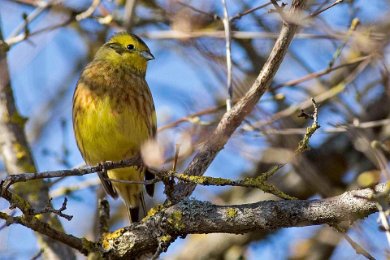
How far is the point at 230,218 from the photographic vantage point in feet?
11.4

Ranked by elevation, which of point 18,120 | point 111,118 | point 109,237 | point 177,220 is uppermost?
point 18,120

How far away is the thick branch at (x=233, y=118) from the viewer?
3.54 meters

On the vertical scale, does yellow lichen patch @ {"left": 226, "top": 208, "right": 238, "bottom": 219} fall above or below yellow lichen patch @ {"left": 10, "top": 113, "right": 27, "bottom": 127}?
below

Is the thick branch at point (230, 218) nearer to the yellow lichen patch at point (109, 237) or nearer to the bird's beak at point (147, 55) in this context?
the yellow lichen patch at point (109, 237)

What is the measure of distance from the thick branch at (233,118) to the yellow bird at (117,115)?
1.09 metres

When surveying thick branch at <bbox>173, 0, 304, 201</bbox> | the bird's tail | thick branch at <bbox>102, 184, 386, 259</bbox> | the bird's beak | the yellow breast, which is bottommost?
thick branch at <bbox>102, 184, 386, 259</bbox>

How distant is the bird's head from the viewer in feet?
18.2

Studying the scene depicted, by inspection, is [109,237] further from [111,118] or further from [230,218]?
[111,118]

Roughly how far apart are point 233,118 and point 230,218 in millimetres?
585

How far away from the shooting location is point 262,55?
6.17m

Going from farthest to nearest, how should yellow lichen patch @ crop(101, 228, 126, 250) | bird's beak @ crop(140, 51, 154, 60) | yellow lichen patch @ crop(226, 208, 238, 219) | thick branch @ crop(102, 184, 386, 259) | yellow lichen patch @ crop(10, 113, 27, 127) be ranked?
bird's beak @ crop(140, 51, 154, 60) < yellow lichen patch @ crop(10, 113, 27, 127) < yellow lichen patch @ crop(101, 228, 126, 250) < yellow lichen patch @ crop(226, 208, 238, 219) < thick branch @ crop(102, 184, 386, 259)

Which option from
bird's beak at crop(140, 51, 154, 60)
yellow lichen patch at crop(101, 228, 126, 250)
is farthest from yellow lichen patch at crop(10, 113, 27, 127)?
yellow lichen patch at crop(101, 228, 126, 250)

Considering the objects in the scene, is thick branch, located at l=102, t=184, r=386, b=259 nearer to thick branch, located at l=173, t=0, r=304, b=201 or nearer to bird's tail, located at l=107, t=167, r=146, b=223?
thick branch, located at l=173, t=0, r=304, b=201

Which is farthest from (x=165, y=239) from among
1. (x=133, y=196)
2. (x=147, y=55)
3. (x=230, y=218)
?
(x=147, y=55)
